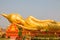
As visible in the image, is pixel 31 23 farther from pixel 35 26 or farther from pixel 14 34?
pixel 14 34

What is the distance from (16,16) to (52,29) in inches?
140

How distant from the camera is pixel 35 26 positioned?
17.1 metres

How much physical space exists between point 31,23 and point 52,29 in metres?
2.02

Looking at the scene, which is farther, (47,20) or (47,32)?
(47,20)

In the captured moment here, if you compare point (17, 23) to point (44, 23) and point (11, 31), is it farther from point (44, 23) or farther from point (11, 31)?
point (44, 23)

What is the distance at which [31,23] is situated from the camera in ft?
56.7

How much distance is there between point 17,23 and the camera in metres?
17.3

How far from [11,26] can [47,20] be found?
134 inches

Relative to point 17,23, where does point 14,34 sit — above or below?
below

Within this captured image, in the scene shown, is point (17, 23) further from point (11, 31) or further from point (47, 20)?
point (47, 20)

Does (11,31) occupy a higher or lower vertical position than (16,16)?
lower

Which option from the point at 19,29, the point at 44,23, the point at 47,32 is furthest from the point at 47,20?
the point at 19,29

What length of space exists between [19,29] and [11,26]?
2.66ft

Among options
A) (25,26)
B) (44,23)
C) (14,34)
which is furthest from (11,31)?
(44,23)
